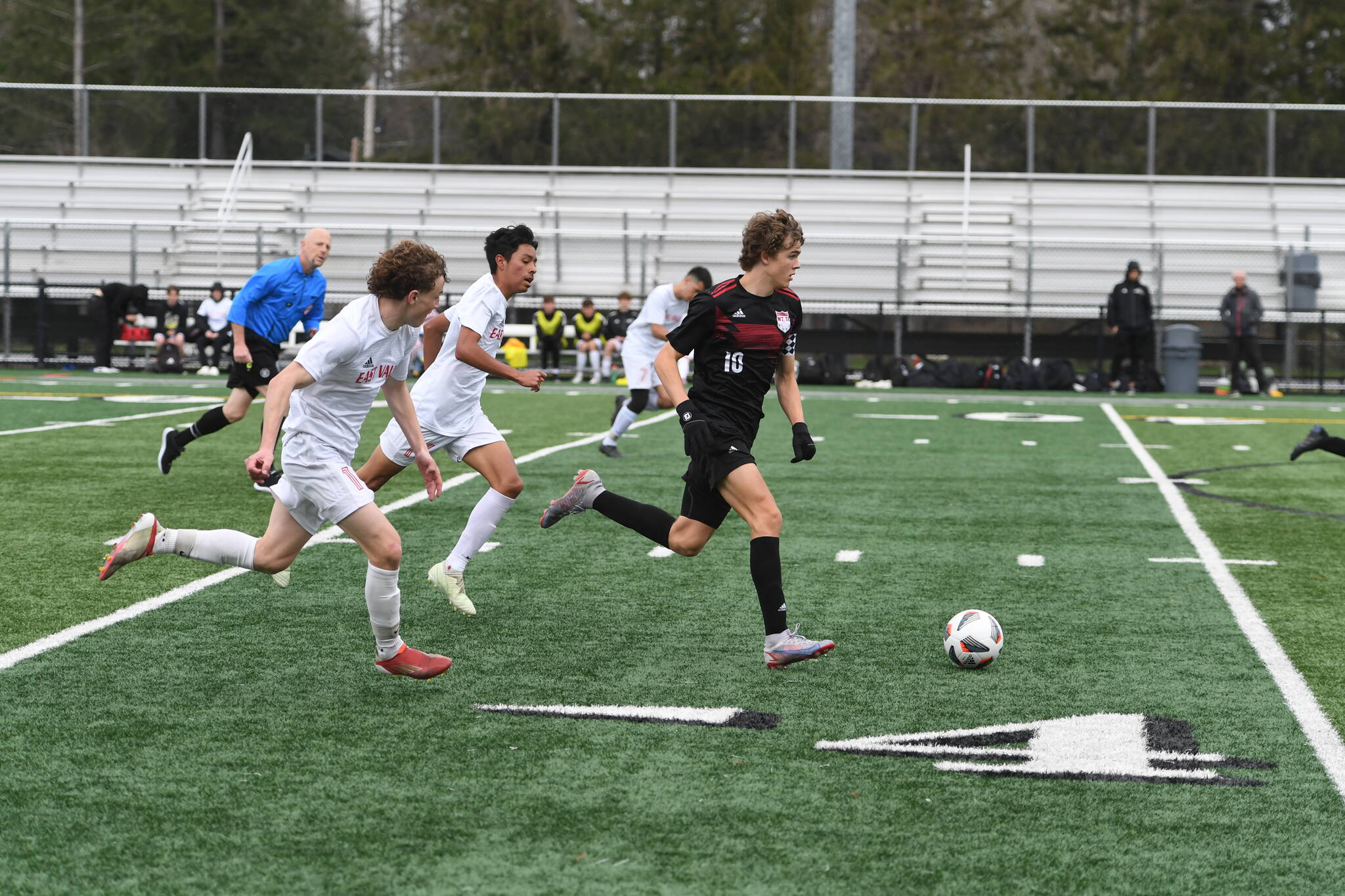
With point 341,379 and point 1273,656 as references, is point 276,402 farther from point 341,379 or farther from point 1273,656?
point 1273,656

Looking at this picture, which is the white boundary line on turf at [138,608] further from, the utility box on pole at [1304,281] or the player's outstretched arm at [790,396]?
the utility box on pole at [1304,281]

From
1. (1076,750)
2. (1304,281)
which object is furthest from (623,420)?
(1304,281)

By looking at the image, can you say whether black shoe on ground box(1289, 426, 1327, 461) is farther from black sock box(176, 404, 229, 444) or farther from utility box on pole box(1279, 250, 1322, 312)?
utility box on pole box(1279, 250, 1322, 312)

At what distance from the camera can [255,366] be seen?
435 inches

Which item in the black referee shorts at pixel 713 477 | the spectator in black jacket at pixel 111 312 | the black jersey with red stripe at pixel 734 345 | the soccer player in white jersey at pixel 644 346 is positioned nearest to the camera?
the black referee shorts at pixel 713 477

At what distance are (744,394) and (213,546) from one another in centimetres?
214

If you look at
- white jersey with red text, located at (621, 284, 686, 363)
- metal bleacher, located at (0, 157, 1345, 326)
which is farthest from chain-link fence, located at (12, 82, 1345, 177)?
white jersey with red text, located at (621, 284, 686, 363)

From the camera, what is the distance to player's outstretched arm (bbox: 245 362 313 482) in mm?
5117

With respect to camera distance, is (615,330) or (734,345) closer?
(734,345)

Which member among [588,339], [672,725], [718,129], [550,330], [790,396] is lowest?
[672,725]

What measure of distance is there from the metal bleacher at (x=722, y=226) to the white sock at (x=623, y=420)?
13550mm

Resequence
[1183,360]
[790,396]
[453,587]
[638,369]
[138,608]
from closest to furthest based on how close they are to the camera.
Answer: [790,396]
[138,608]
[453,587]
[638,369]
[1183,360]

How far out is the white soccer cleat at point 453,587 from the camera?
6660mm

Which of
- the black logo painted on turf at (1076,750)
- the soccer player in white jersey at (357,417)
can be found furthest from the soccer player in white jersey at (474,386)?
the black logo painted on turf at (1076,750)
